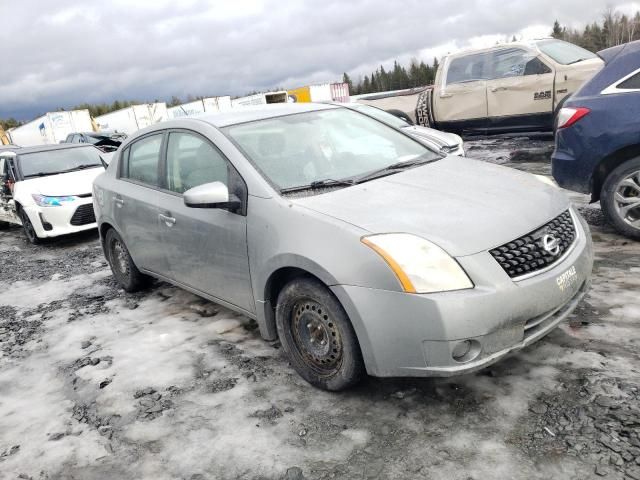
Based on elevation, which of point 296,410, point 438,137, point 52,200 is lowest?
point 296,410

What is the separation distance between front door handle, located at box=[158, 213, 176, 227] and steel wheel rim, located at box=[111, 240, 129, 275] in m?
1.17

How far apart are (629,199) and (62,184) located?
302 inches

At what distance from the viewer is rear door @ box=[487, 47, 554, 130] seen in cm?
952

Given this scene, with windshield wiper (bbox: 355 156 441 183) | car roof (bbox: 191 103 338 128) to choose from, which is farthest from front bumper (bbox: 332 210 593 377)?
car roof (bbox: 191 103 338 128)

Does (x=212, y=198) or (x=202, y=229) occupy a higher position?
(x=212, y=198)

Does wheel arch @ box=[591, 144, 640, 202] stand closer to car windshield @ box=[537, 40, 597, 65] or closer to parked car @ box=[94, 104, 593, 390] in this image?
parked car @ box=[94, 104, 593, 390]

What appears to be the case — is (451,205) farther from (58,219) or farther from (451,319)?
(58,219)

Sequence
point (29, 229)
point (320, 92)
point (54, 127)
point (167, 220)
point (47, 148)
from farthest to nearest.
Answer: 1. point (320, 92)
2. point (54, 127)
3. point (47, 148)
4. point (29, 229)
5. point (167, 220)

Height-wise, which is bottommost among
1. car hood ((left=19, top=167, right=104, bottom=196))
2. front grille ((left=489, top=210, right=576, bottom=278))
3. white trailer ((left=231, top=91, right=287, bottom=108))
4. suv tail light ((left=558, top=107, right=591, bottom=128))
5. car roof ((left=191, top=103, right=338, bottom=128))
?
front grille ((left=489, top=210, right=576, bottom=278))

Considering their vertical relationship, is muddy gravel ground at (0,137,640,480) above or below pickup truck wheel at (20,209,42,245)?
below

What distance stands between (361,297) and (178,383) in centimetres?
148

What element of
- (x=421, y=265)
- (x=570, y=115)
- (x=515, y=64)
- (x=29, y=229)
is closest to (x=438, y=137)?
(x=570, y=115)

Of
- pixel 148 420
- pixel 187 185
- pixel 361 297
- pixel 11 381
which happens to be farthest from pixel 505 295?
pixel 11 381

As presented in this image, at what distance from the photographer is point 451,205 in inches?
115
